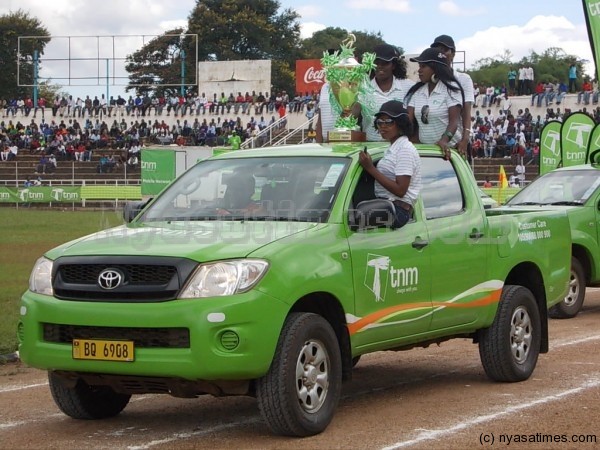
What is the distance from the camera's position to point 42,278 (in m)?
6.90

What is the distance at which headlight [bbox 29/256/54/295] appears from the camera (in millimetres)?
6848

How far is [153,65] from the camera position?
86875 millimetres

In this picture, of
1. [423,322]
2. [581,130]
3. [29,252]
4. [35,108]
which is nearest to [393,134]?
[423,322]

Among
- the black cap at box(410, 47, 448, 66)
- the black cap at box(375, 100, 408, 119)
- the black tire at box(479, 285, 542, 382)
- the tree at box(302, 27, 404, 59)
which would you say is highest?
the tree at box(302, 27, 404, 59)

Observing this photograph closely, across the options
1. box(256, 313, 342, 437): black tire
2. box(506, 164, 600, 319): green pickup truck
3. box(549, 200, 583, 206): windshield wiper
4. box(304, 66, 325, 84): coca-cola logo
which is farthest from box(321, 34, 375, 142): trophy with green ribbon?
box(304, 66, 325, 84): coca-cola logo

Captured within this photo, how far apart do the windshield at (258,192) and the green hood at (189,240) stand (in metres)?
0.20

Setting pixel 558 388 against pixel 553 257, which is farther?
pixel 553 257

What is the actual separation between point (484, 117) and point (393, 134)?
4188 centimetres

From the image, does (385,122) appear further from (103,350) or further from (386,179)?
(103,350)

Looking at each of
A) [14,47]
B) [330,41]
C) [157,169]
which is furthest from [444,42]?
[330,41]

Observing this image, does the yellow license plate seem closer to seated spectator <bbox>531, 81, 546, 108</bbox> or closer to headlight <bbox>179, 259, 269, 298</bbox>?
headlight <bbox>179, 259, 269, 298</bbox>

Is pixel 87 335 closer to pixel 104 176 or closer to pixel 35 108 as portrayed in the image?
pixel 104 176

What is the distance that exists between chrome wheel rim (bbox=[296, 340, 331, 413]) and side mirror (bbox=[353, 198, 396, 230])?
3.04ft

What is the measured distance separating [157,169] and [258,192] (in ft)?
98.1
